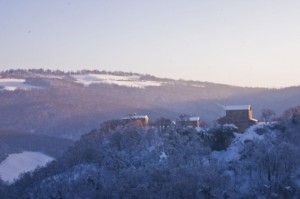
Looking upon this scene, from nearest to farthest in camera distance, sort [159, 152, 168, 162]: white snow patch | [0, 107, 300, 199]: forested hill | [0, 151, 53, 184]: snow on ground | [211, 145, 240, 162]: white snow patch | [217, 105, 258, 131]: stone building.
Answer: [0, 107, 300, 199]: forested hill, [159, 152, 168, 162]: white snow patch, [211, 145, 240, 162]: white snow patch, [217, 105, 258, 131]: stone building, [0, 151, 53, 184]: snow on ground

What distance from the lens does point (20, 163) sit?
6476 inches

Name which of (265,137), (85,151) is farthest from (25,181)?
(265,137)

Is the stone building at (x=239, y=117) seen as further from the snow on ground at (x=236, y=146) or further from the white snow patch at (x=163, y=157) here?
the white snow patch at (x=163, y=157)

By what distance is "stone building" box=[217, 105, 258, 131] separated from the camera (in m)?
96.9

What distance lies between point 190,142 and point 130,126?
14227mm

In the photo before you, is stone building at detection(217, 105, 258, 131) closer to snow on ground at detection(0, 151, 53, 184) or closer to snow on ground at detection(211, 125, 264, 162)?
snow on ground at detection(211, 125, 264, 162)

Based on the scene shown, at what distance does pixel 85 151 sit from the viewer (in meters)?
96.7

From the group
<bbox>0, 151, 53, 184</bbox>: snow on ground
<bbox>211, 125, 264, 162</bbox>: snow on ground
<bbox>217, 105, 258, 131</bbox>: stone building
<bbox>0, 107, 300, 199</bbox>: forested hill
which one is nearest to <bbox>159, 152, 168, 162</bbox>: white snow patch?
<bbox>0, 107, 300, 199</bbox>: forested hill

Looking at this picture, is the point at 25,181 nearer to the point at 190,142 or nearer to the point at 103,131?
the point at 103,131

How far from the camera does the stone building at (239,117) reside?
96875mm

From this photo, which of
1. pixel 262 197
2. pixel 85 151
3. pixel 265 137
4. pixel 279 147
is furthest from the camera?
pixel 85 151

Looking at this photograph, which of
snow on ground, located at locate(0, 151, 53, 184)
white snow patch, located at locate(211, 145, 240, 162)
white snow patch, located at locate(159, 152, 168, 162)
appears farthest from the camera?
snow on ground, located at locate(0, 151, 53, 184)

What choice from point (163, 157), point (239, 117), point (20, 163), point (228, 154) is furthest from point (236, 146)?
point (20, 163)

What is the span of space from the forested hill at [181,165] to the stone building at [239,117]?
3.28 m
